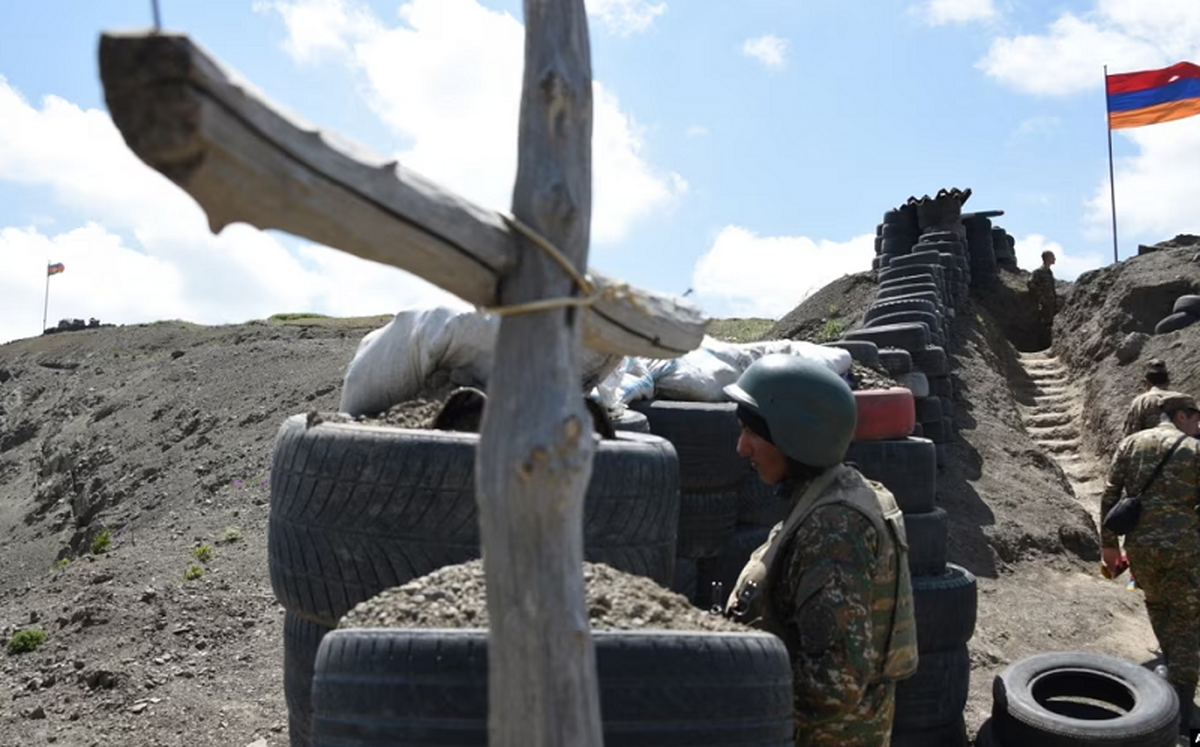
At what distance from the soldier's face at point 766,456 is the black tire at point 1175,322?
48.0 feet

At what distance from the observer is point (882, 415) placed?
6.88 metres

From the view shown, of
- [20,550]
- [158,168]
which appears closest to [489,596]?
[158,168]

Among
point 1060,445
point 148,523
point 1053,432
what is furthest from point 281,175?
point 1053,432

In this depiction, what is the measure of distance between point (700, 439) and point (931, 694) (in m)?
1.70

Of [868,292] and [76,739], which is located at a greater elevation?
[868,292]

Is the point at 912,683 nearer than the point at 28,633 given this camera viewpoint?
Yes

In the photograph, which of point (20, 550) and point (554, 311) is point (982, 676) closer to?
point (554, 311)

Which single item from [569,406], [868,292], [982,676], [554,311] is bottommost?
[982,676]

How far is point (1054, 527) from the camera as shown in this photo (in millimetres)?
10906

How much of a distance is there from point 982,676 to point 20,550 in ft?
56.4

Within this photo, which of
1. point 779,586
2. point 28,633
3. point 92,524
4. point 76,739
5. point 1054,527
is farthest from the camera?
point 92,524

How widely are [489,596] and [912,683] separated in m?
4.19

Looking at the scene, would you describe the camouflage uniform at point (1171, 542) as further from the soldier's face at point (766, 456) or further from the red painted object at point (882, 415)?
the soldier's face at point (766, 456)

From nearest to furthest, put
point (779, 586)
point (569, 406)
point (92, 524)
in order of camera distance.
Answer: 1. point (569, 406)
2. point (779, 586)
3. point (92, 524)
